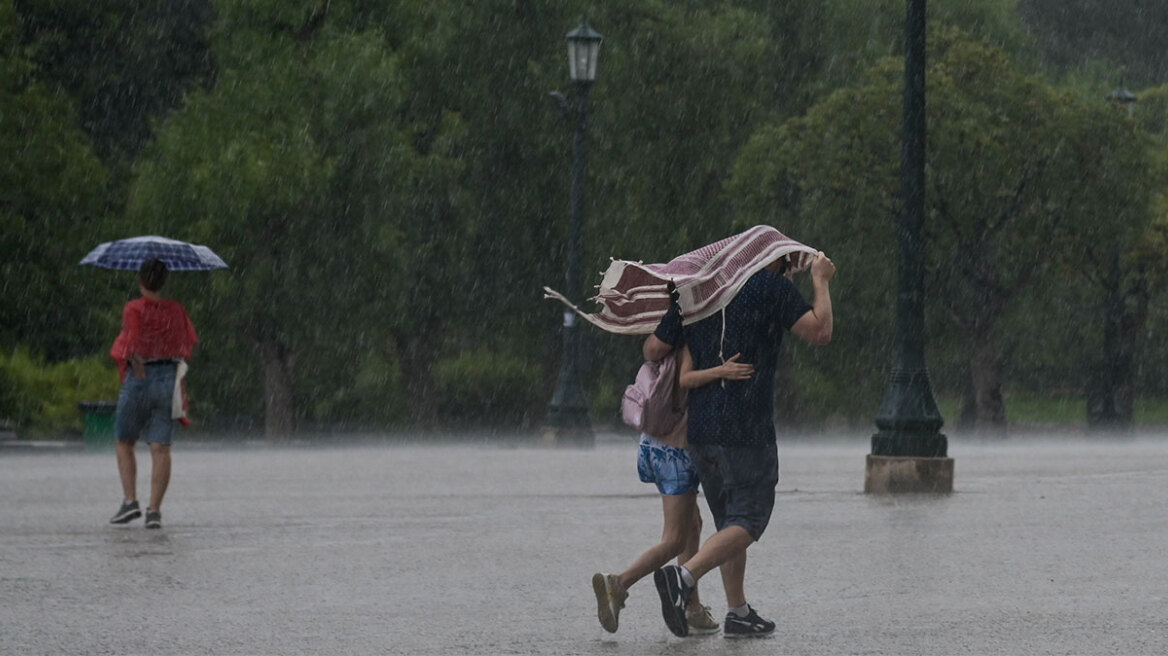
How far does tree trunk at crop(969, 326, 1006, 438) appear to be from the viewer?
41.5 m

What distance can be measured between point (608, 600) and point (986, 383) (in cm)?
3355

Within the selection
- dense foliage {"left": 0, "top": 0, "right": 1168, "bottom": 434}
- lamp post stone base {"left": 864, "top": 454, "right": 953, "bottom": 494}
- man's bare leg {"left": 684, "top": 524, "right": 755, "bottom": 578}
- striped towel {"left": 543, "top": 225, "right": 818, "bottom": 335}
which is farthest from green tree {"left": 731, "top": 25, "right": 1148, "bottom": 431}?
→ man's bare leg {"left": 684, "top": 524, "right": 755, "bottom": 578}

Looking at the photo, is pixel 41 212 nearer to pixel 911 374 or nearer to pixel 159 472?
pixel 911 374

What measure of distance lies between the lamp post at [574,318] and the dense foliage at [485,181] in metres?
6.88

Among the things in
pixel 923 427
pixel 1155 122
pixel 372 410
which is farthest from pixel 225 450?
pixel 1155 122

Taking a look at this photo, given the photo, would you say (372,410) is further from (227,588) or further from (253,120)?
(227,588)

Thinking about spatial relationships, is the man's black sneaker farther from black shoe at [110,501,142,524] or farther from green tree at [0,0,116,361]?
green tree at [0,0,116,361]

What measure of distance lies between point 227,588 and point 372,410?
3224cm

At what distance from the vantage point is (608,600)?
353 inches

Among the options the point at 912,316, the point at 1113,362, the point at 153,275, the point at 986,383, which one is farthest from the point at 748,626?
the point at 986,383

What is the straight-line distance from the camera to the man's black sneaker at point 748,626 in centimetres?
913

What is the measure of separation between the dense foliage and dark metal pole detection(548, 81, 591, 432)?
6.84m

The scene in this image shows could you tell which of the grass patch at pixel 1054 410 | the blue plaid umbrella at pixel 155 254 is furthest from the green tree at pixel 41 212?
the grass patch at pixel 1054 410

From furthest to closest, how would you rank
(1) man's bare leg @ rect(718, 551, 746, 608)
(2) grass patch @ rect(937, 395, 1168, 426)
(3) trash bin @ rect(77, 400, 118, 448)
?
1. (2) grass patch @ rect(937, 395, 1168, 426)
2. (3) trash bin @ rect(77, 400, 118, 448)
3. (1) man's bare leg @ rect(718, 551, 746, 608)
